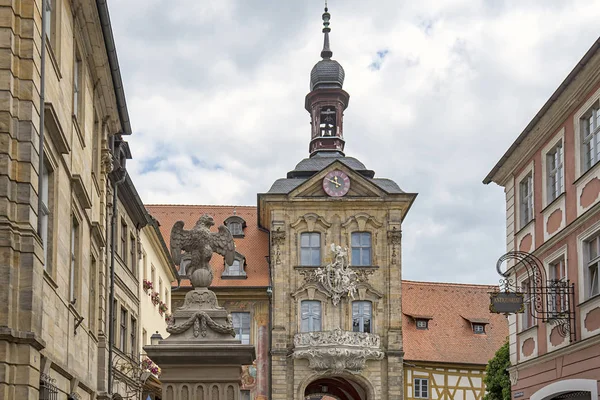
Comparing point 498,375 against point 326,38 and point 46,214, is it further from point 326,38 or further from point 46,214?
point 326,38

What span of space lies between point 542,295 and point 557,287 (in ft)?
3.99

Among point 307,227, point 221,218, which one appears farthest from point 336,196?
point 221,218

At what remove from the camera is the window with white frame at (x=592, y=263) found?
1927 centimetres

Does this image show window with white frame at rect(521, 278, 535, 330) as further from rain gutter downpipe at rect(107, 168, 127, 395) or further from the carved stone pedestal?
the carved stone pedestal

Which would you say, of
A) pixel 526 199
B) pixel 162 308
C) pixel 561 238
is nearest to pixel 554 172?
pixel 561 238

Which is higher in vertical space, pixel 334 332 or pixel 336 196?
pixel 336 196

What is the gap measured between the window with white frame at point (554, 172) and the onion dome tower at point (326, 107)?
1170 inches

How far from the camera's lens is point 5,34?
1321 cm

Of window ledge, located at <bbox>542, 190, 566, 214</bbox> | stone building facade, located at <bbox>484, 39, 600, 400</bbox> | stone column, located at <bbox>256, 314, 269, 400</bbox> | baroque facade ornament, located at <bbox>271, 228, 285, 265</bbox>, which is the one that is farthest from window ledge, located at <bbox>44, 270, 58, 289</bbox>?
stone column, located at <bbox>256, 314, 269, 400</bbox>

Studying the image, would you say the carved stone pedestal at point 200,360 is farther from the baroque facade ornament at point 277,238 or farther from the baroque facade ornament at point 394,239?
the baroque facade ornament at point 394,239

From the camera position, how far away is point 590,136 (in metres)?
19.8

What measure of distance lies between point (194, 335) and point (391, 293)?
1371 inches

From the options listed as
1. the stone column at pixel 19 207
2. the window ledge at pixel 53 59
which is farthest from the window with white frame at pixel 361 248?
the stone column at pixel 19 207

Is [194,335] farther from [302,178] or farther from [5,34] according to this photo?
[302,178]
